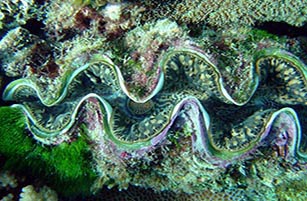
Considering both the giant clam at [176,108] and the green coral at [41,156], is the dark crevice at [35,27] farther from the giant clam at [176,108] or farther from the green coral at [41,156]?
the green coral at [41,156]

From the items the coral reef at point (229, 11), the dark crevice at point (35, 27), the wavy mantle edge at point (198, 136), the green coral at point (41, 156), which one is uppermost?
the coral reef at point (229, 11)

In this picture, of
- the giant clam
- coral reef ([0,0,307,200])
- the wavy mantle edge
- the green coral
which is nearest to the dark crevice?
coral reef ([0,0,307,200])

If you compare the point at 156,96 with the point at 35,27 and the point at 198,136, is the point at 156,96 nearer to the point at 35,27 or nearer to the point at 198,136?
the point at 198,136

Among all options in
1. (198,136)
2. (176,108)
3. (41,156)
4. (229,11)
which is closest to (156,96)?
(176,108)

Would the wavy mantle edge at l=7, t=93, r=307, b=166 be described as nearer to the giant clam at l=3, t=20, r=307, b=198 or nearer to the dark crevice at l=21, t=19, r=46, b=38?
the giant clam at l=3, t=20, r=307, b=198

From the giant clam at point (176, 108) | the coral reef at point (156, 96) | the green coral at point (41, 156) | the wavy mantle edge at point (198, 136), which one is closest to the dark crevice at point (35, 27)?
the coral reef at point (156, 96)
